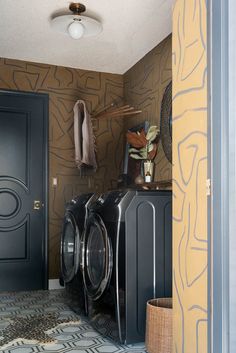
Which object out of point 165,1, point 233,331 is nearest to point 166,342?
point 233,331

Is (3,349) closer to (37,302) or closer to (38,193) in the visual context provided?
(37,302)

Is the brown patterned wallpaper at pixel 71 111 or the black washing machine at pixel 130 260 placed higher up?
the brown patterned wallpaper at pixel 71 111

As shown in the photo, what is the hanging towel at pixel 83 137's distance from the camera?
4.05 metres

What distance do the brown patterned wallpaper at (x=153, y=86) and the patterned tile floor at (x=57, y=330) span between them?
1498mm

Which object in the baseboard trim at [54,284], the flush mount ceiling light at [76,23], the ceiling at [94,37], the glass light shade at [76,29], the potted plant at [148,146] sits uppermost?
the ceiling at [94,37]

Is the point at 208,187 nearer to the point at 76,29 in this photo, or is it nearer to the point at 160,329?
the point at 160,329

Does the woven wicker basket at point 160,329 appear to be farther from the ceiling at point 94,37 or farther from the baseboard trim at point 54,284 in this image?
the ceiling at point 94,37

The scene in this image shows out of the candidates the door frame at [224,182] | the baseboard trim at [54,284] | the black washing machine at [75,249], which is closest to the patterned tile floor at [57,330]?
the black washing machine at [75,249]

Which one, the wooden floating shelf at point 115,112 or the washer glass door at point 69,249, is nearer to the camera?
the washer glass door at point 69,249

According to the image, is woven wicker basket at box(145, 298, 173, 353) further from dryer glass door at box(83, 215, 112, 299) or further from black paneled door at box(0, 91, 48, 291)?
black paneled door at box(0, 91, 48, 291)

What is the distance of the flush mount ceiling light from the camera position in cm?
303

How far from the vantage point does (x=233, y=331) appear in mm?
1104

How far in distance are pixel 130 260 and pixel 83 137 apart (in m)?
1.99

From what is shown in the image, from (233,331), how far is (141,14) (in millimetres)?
2721
